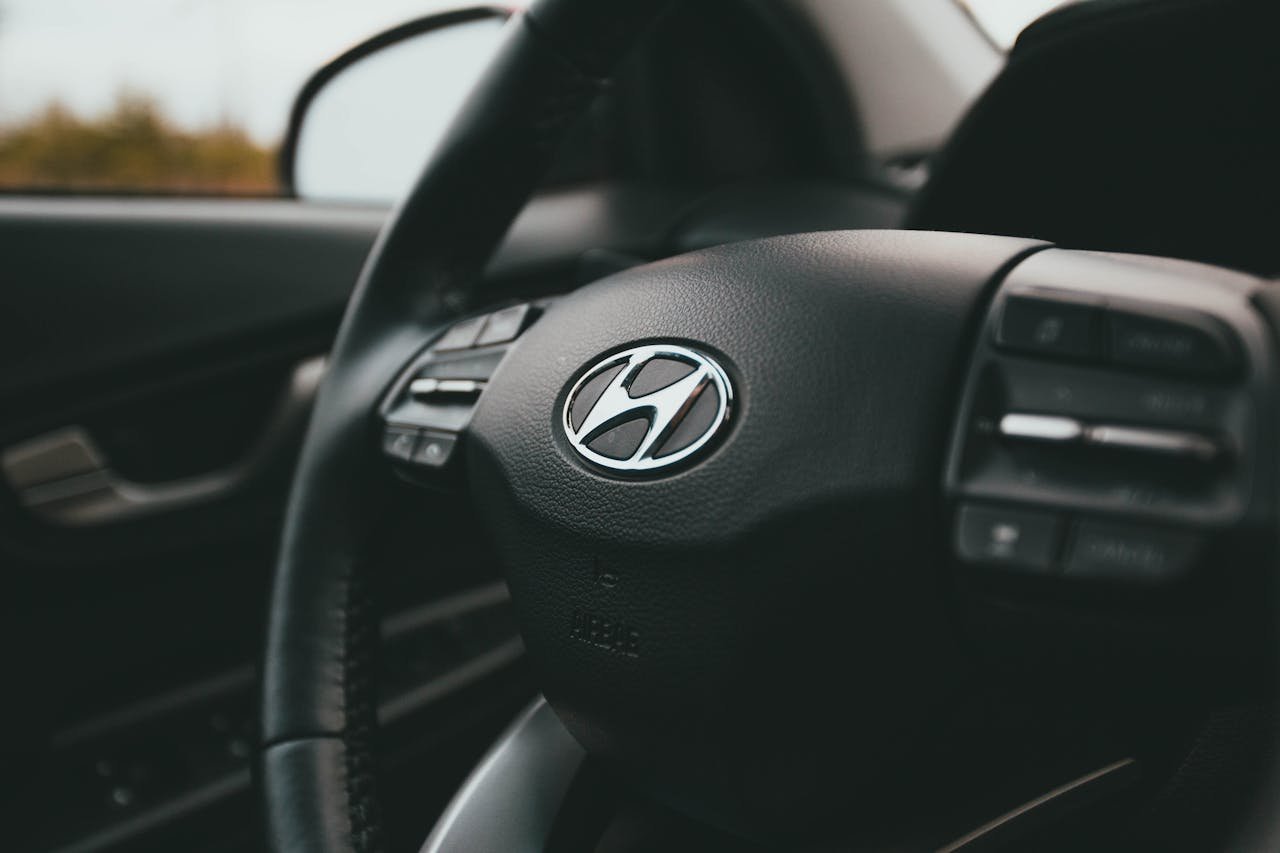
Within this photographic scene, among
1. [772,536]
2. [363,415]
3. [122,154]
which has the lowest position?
[122,154]

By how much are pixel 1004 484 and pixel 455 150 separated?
51cm

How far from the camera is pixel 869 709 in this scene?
1.90 feet

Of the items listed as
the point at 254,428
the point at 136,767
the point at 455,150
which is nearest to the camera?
the point at 455,150

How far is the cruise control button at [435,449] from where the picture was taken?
774 millimetres

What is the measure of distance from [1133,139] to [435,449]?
61 cm

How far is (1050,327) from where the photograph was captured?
51 cm

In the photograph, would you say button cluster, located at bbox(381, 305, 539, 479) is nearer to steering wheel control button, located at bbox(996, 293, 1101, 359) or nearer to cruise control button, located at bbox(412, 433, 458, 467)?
cruise control button, located at bbox(412, 433, 458, 467)

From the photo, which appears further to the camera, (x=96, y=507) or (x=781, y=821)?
(x=96, y=507)

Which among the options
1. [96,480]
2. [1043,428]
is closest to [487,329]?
[1043,428]

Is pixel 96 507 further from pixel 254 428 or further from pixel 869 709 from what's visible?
pixel 869 709

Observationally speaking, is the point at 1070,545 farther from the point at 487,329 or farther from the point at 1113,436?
the point at 487,329

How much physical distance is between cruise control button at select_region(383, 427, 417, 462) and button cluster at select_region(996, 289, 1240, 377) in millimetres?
436

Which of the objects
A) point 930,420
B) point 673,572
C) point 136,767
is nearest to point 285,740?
point 673,572

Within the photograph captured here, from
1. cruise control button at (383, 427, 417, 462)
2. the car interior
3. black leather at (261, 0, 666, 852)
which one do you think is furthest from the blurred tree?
cruise control button at (383, 427, 417, 462)
